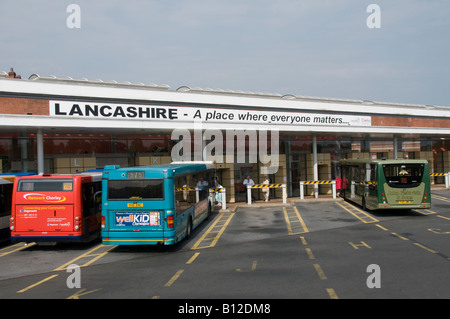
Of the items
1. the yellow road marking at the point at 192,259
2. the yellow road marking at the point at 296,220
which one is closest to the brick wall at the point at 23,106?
the yellow road marking at the point at 192,259

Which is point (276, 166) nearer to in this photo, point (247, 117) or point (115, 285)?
point (247, 117)

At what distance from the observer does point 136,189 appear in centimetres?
1262

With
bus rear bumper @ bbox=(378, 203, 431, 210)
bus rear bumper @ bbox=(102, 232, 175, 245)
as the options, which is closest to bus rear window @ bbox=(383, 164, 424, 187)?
bus rear bumper @ bbox=(378, 203, 431, 210)

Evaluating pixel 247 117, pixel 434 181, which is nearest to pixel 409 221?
pixel 247 117

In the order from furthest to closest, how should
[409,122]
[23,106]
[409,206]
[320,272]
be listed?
[409,122]
[409,206]
[23,106]
[320,272]

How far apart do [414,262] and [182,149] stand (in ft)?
58.3

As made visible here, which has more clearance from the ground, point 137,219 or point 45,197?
point 45,197

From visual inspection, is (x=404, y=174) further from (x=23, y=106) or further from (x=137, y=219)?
(x=23, y=106)

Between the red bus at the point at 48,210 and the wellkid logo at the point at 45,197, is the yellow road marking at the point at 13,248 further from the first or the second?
the wellkid logo at the point at 45,197

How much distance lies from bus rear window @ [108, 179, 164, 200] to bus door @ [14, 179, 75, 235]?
1.77 metres

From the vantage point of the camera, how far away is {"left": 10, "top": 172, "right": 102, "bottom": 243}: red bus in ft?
43.6

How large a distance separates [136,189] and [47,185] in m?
3.28

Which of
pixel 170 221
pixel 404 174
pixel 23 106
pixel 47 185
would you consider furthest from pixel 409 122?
pixel 47 185

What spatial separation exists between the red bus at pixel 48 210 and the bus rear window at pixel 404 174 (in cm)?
1370
